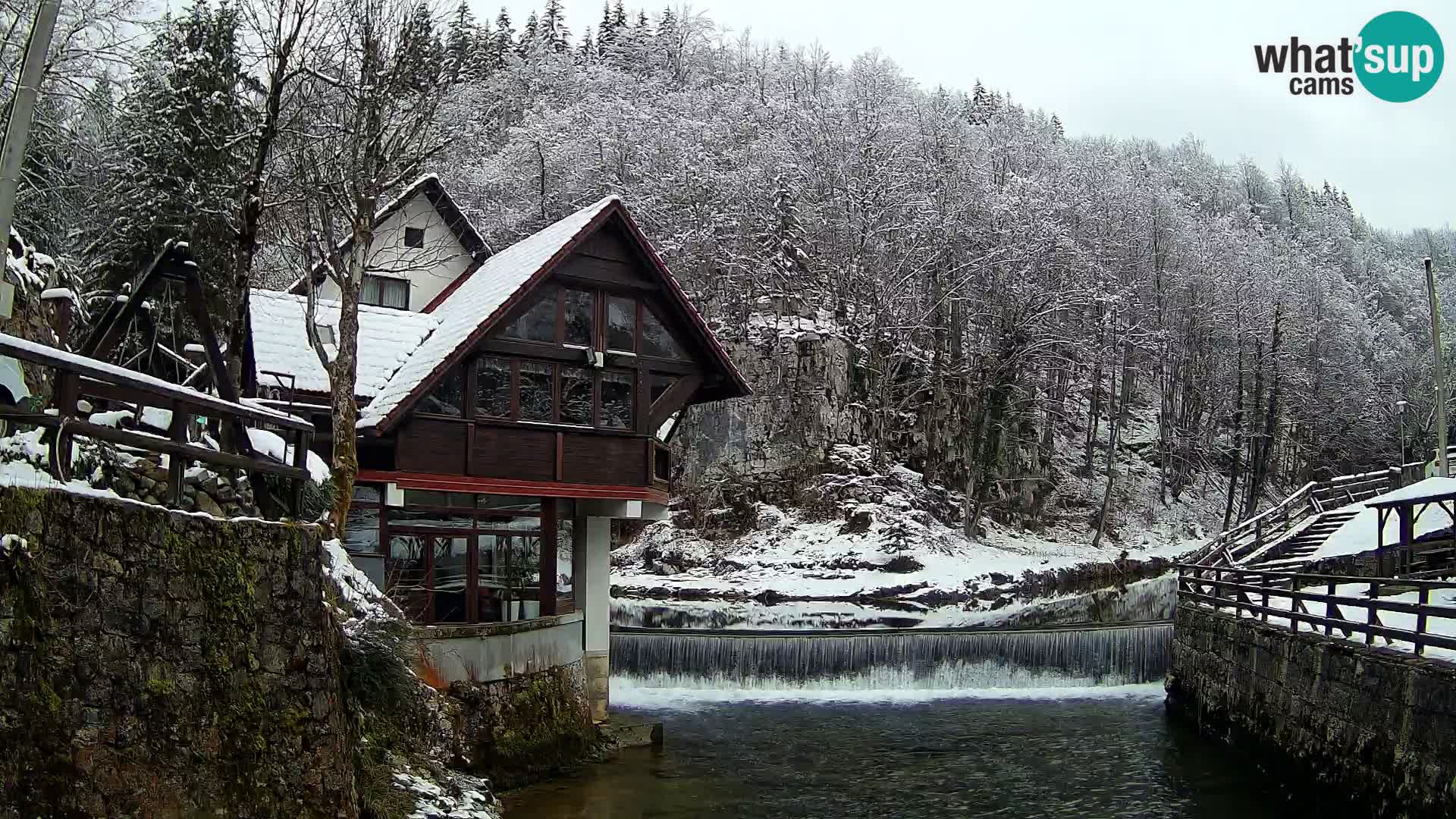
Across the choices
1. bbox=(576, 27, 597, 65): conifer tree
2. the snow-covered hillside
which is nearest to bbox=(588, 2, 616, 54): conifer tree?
bbox=(576, 27, 597, 65): conifer tree

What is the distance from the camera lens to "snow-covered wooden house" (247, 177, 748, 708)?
775 inches

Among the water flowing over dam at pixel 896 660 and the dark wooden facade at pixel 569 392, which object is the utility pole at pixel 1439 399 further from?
the dark wooden facade at pixel 569 392

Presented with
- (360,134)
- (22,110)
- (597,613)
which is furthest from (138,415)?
(597,613)

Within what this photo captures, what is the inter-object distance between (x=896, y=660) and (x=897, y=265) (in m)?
21.0

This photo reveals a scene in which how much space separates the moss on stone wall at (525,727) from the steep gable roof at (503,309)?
4.57 metres

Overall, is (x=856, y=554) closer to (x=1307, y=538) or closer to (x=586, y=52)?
(x=1307, y=538)

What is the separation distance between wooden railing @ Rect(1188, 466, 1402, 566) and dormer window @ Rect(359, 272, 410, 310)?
23.0 m

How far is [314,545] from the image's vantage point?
10.9m

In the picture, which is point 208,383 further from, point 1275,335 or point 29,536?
point 1275,335

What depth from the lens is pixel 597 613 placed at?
22688 millimetres

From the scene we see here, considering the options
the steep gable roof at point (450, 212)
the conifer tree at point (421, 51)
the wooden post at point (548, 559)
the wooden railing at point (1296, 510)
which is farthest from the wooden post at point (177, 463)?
the wooden railing at point (1296, 510)

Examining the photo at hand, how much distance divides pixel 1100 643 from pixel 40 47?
2422 cm

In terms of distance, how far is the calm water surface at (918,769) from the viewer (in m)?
16.5

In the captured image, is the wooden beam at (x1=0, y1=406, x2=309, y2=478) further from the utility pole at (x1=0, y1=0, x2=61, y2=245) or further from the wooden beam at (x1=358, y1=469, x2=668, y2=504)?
the wooden beam at (x1=358, y1=469, x2=668, y2=504)
